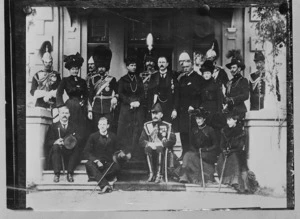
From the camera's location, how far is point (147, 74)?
4.15 feet

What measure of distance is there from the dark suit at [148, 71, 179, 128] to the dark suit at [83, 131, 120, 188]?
0.49ft

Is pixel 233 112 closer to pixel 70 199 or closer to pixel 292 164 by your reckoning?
pixel 292 164

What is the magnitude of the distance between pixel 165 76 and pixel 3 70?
1.51 ft

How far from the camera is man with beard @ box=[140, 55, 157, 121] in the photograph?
1.26 metres

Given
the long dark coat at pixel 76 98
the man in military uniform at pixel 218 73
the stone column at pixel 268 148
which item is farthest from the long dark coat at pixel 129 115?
the stone column at pixel 268 148

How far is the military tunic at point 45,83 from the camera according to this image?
1247 mm

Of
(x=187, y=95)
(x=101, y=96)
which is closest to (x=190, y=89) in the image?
(x=187, y=95)

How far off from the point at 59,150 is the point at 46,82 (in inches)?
7.8

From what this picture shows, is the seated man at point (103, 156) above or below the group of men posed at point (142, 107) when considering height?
below

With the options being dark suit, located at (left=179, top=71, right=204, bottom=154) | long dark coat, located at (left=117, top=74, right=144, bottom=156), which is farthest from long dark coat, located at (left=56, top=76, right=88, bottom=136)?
dark suit, located at (left=179, top=71, right=204, bottom=154)

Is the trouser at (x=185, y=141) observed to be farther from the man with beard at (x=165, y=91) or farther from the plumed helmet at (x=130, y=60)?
the plumed helmet at (x=130, y=60)

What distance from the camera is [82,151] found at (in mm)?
1248

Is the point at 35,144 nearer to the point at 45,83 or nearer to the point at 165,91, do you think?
the point at 45,83

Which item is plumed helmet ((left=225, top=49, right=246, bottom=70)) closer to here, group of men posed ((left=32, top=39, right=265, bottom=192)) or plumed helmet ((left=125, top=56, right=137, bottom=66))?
group of men posed ((left=32, top=39, right=265, bottom=192))
